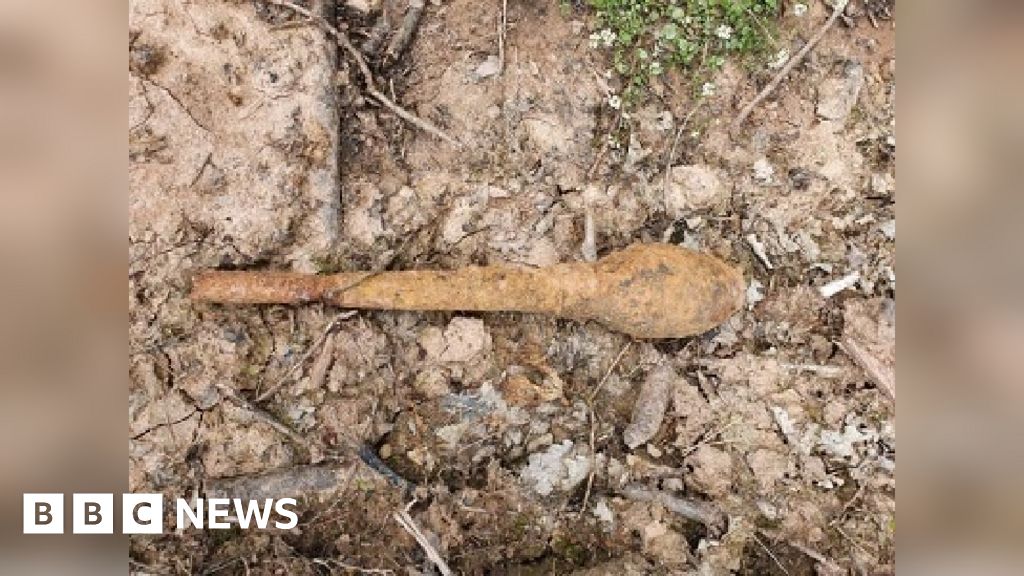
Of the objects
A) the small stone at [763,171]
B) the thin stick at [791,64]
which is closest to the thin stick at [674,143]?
the thin stick at [791,64]

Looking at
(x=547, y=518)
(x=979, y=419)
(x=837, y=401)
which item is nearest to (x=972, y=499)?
(x=979, y=419)

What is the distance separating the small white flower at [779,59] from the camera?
8.84 ft

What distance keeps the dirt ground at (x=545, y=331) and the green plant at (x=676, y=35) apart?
0.06 meters

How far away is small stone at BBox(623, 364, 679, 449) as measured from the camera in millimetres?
2688

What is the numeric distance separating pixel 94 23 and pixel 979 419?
1888 millimetres

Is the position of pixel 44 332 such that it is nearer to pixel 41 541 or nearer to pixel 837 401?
pixel 41 541

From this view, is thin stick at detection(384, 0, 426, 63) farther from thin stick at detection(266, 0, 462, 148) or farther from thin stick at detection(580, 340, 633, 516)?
thin stick at detection(580, 340, 633, 516)

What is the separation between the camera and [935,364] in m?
1.63

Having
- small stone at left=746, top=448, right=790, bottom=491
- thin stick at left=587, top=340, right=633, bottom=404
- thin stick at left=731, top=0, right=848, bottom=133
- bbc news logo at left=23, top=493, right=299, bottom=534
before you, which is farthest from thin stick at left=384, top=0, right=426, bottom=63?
small stone at left=746, top=448, right=790, bottom=491

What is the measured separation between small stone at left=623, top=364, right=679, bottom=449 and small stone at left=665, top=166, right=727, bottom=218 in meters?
0.51

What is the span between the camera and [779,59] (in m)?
2.69

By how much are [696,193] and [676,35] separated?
1.67 feet

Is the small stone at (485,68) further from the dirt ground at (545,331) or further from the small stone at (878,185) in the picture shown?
the small stone at (878,185)

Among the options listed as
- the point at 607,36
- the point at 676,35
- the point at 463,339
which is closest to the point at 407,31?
the point at 607,36
